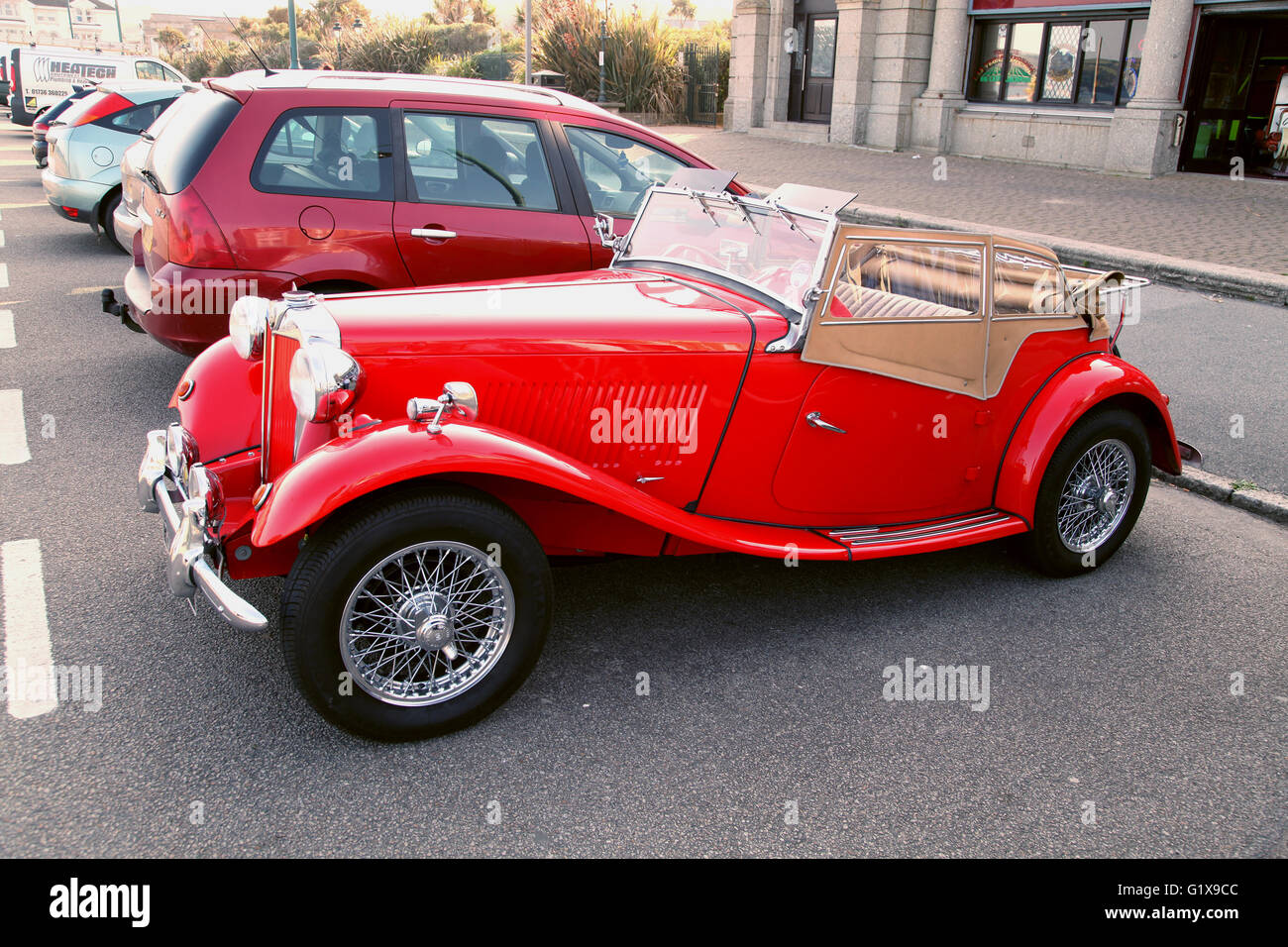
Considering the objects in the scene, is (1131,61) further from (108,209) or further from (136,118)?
(108,209)

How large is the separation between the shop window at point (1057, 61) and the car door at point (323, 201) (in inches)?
580

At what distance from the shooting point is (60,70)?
65.5 ft

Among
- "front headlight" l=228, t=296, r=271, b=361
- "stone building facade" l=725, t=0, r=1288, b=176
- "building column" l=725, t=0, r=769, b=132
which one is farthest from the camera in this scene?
"building column" l=725, t=0, r=769, b=132

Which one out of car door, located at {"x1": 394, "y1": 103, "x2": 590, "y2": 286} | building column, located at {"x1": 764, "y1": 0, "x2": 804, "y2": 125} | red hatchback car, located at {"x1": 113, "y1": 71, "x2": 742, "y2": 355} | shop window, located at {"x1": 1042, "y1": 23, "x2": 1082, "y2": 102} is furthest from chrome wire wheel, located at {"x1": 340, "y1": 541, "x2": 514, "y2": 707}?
building column, located at {"x1": 764, "y1": 0, "x2": 804, "y2": 125}

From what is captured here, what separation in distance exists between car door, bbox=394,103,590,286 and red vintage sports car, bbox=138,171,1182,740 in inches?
53.0

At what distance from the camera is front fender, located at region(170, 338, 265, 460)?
3676 mm

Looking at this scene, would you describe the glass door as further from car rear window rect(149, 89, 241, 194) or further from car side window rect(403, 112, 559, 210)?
car rear window rect(149, 89, 241, 194)

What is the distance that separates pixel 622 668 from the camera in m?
3.53

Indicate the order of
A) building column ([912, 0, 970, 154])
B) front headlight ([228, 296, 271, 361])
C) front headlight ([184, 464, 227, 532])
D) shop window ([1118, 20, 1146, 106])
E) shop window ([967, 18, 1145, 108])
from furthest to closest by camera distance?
building column ([912, 0, 970, 154]) → shop window ([967, 18, 1145, 108]) → shop window ([1118, 20, 1146, 106]) → front headlight ([228, 296, 271, 361]) → front headlight ([184, 464, 227, 532])

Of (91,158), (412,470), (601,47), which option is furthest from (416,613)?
(601,47)

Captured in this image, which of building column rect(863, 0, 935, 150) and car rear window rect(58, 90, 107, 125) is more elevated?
building column rect(863, 0, 935, 150)

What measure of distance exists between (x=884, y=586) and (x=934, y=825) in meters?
1.55
